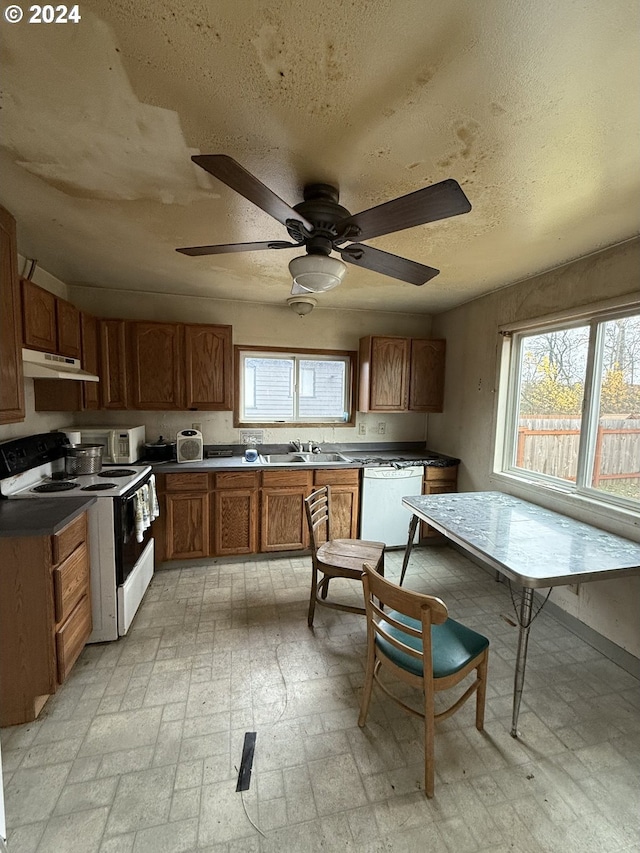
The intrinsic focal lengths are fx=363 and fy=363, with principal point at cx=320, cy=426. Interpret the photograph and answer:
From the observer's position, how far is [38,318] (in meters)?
2.15

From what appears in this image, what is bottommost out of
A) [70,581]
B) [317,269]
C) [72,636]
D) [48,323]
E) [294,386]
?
[72,636]

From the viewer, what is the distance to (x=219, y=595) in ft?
8.88

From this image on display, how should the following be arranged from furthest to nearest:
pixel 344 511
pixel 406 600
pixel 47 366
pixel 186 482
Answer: pixel 344 511, pixel 186 482, pixel 47 366, pixel 406 600

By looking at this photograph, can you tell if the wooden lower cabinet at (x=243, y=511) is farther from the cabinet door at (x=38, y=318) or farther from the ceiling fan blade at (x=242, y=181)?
the ceiling fan blade at (x=242, y=181)

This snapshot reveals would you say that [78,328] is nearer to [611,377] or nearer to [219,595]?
[219,595]

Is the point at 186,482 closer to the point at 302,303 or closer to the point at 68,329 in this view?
the point at 68,329

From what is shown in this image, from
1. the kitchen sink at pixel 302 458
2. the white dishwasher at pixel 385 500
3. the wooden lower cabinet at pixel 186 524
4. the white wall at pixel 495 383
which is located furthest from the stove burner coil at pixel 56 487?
the white wall at pixel 495 383

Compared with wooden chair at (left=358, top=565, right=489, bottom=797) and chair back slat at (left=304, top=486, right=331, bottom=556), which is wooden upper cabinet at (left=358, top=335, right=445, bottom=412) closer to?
chair back slat at (left=304, top=486, right=331, bottom=556)

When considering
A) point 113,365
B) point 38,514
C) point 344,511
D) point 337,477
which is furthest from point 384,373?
point 38,514

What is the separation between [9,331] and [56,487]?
0.95 meters

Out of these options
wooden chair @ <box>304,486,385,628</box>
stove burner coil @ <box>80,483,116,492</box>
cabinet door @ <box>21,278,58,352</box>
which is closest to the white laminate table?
wooden chair @ <box>304,486,385,628</box>

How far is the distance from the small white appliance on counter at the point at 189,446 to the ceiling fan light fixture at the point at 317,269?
78.9 inches

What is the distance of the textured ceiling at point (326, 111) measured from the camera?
908 mm

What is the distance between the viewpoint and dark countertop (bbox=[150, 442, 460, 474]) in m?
3.06
